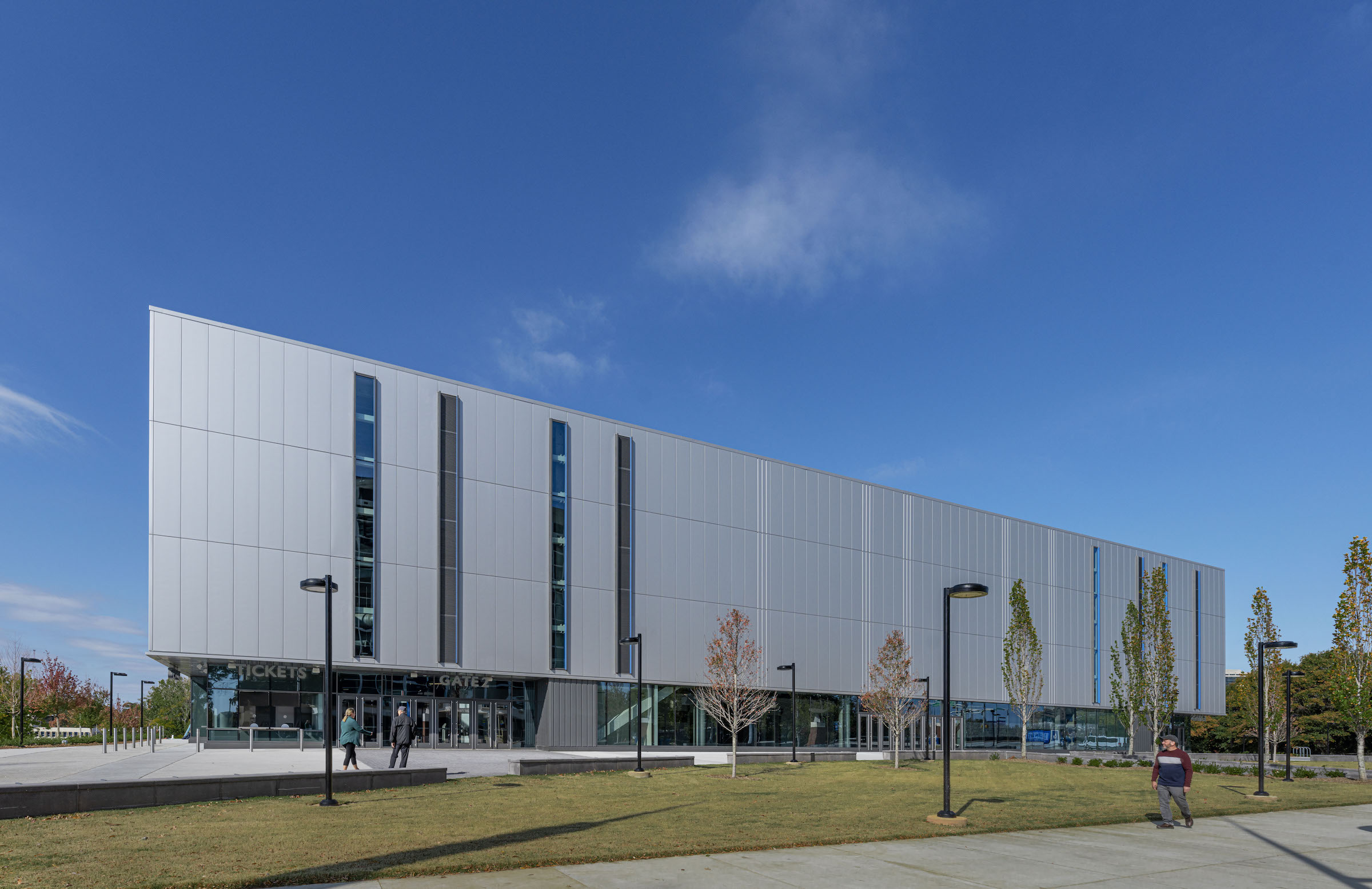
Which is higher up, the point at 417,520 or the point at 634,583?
the point at 417,520

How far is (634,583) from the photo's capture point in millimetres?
46125

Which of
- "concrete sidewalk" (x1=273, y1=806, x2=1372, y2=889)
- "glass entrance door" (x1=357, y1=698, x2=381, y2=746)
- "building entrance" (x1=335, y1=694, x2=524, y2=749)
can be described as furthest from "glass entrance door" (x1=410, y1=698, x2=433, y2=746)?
"concrete sidewalk" (x1=273, y1=806, x2=1372, y2=889)

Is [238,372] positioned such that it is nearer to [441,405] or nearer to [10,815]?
[441,405]

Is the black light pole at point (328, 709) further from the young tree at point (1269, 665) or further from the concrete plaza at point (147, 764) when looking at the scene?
the young tree at point (1269, 665)

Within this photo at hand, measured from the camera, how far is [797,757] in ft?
130

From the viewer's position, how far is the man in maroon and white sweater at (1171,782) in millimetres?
16375

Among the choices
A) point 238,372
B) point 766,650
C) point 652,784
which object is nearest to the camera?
point 652,784

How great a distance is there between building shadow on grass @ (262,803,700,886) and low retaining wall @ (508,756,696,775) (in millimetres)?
12135

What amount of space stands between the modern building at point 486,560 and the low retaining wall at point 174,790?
16.7 m

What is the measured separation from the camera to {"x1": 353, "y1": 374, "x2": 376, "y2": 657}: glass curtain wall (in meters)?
38.6

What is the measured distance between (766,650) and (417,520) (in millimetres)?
20703

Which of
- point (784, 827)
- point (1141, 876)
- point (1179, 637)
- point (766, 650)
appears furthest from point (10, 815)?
point (1179, 637)

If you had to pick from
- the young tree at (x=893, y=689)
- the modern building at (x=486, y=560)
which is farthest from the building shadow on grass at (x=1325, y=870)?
the modern building at (x=486, y=560)

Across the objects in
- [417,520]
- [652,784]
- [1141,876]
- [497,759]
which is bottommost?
[497,759]
